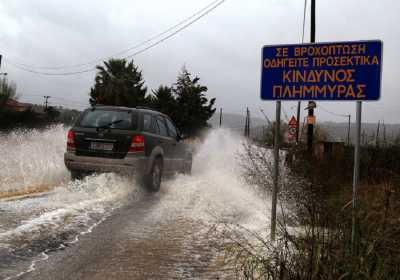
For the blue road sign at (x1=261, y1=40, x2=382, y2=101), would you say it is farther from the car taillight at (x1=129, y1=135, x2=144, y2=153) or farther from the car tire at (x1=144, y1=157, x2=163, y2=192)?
the car tire at (x1=144, y1=157, x2=163, y2=192)

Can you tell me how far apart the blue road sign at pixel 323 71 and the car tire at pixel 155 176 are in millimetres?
4599

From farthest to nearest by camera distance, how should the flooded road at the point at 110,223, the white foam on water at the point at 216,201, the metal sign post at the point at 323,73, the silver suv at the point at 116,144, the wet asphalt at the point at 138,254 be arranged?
the silver suv at the point at 116,144, the white foam on water at the point at 216,201, the metal sign post at the point at 323,73, the flooded road at the point at 110,223, the wet asphalt at the point at 138,254

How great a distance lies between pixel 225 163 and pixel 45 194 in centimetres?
969

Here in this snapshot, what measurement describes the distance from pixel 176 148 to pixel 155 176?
177 cm

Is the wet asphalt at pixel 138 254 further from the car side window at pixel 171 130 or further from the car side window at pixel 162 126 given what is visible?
the car side window at pixel 171 130

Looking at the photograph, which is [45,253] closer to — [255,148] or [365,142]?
[255,148]

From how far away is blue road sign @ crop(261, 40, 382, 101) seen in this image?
5.11 m

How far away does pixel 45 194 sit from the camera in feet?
27.1

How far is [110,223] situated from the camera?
645 centimetres

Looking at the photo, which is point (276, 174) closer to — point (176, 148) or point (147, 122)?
point (147, 122)


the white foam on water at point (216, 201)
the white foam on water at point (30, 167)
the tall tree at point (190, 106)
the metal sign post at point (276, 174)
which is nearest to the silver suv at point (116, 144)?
the white foam on water at point (216, 201)

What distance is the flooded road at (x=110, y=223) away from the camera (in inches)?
178

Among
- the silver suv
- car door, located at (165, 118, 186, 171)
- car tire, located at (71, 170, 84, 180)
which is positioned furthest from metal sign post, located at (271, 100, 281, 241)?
car door, located at (165, 118, 186, 171)

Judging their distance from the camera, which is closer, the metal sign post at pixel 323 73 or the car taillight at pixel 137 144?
the metal sign post at pixel 323 73
